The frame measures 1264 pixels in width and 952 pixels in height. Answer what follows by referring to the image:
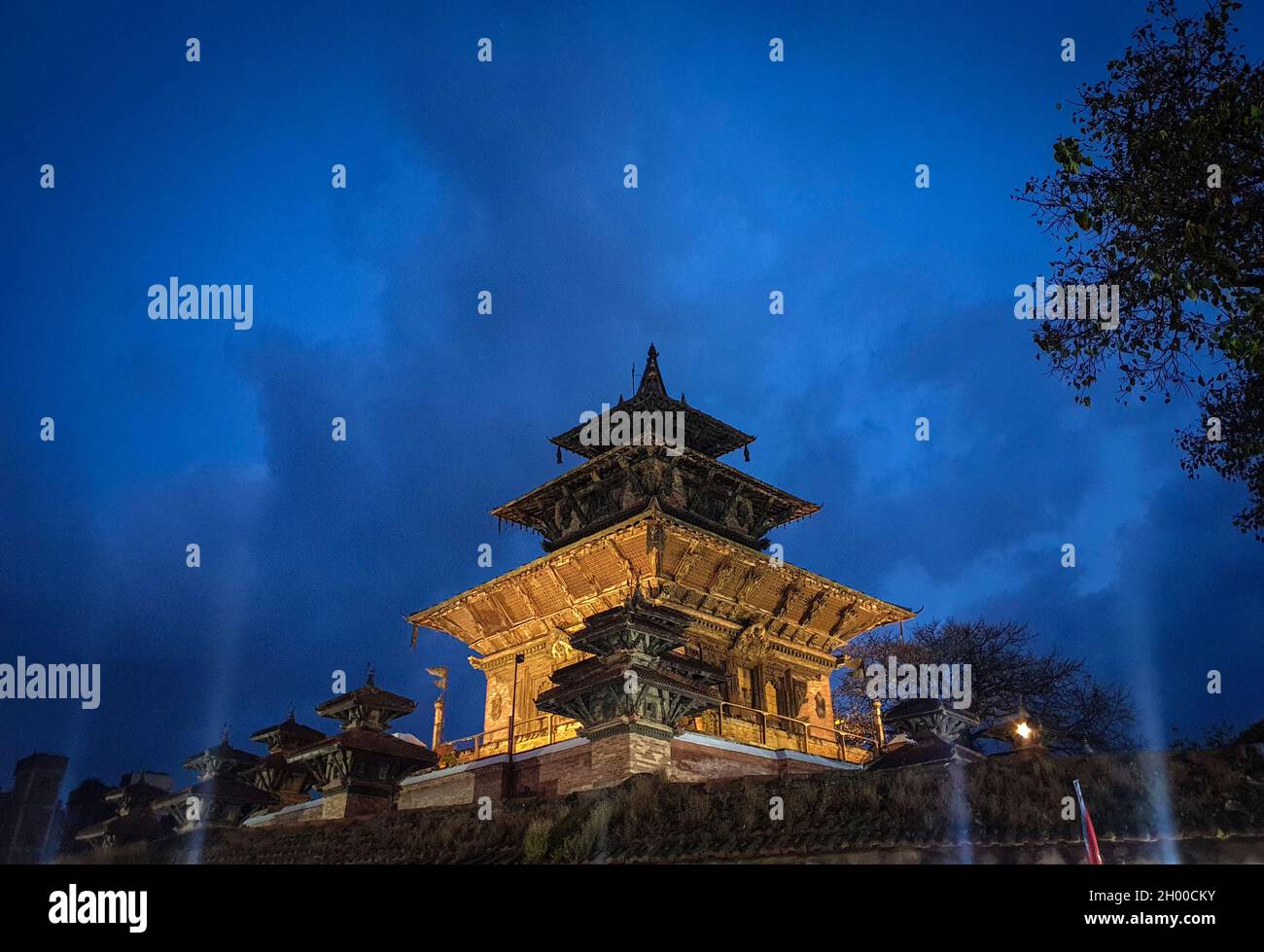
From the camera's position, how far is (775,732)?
29656mm

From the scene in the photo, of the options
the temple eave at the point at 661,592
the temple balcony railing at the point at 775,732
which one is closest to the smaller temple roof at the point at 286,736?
the temple eave at the point at 661,592

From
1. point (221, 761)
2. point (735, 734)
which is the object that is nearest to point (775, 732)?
point (735, 734)

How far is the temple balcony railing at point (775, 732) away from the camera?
27219 millimetres

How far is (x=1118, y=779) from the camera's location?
12.0 metres

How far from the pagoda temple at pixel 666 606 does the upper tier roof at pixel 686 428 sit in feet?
0.27

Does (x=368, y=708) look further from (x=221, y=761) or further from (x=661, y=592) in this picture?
(x=661, y=592)

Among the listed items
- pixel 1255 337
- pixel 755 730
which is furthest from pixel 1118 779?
pixel 755 730

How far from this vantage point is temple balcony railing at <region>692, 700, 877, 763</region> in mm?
27219

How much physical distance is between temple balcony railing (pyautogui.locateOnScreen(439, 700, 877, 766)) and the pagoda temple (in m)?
0.07

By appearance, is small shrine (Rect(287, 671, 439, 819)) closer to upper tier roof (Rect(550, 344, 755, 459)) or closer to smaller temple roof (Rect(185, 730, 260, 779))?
smaller temple roof (Rect(185, 730, 260, 779))

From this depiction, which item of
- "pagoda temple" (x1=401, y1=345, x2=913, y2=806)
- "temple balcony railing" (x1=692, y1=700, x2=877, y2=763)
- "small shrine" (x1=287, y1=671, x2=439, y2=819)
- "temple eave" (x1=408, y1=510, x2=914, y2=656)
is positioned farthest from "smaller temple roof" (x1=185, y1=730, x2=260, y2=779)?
"temple balcony railing" (x1=692, y1=700, x2=877, y2=763)

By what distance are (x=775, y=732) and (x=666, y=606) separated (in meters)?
6.45
